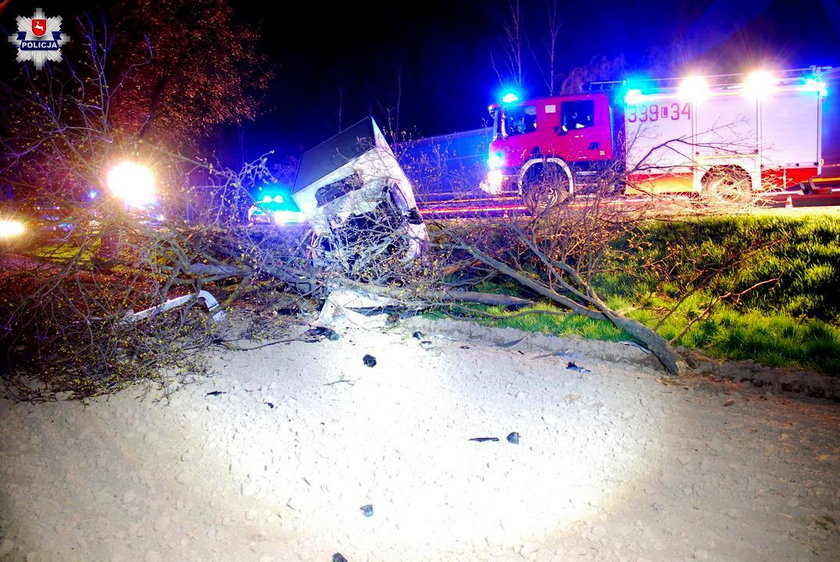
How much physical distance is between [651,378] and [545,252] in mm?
1923

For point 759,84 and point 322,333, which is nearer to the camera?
point 322,333

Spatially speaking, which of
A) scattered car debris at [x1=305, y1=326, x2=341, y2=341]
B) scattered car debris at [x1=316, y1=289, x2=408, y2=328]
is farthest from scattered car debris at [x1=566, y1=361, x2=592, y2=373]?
scattered car debris at [x1=305, y1=326, x2=341, y2=341]

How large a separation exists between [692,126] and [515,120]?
138 inches

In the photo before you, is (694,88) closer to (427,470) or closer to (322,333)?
(322,333)

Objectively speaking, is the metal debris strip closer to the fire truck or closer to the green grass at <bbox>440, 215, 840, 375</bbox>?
the green grass at <bbox>440, 215, 840, 375</bbox>

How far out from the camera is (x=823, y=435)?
342cm

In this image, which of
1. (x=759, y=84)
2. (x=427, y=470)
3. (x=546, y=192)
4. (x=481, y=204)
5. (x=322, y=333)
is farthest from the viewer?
(x=759, y=84)

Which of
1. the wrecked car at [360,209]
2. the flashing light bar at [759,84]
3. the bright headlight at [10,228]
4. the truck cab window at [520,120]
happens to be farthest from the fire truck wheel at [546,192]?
the flashing light bar at [759,84]

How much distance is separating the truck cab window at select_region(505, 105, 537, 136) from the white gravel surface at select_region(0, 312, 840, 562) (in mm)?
7613
